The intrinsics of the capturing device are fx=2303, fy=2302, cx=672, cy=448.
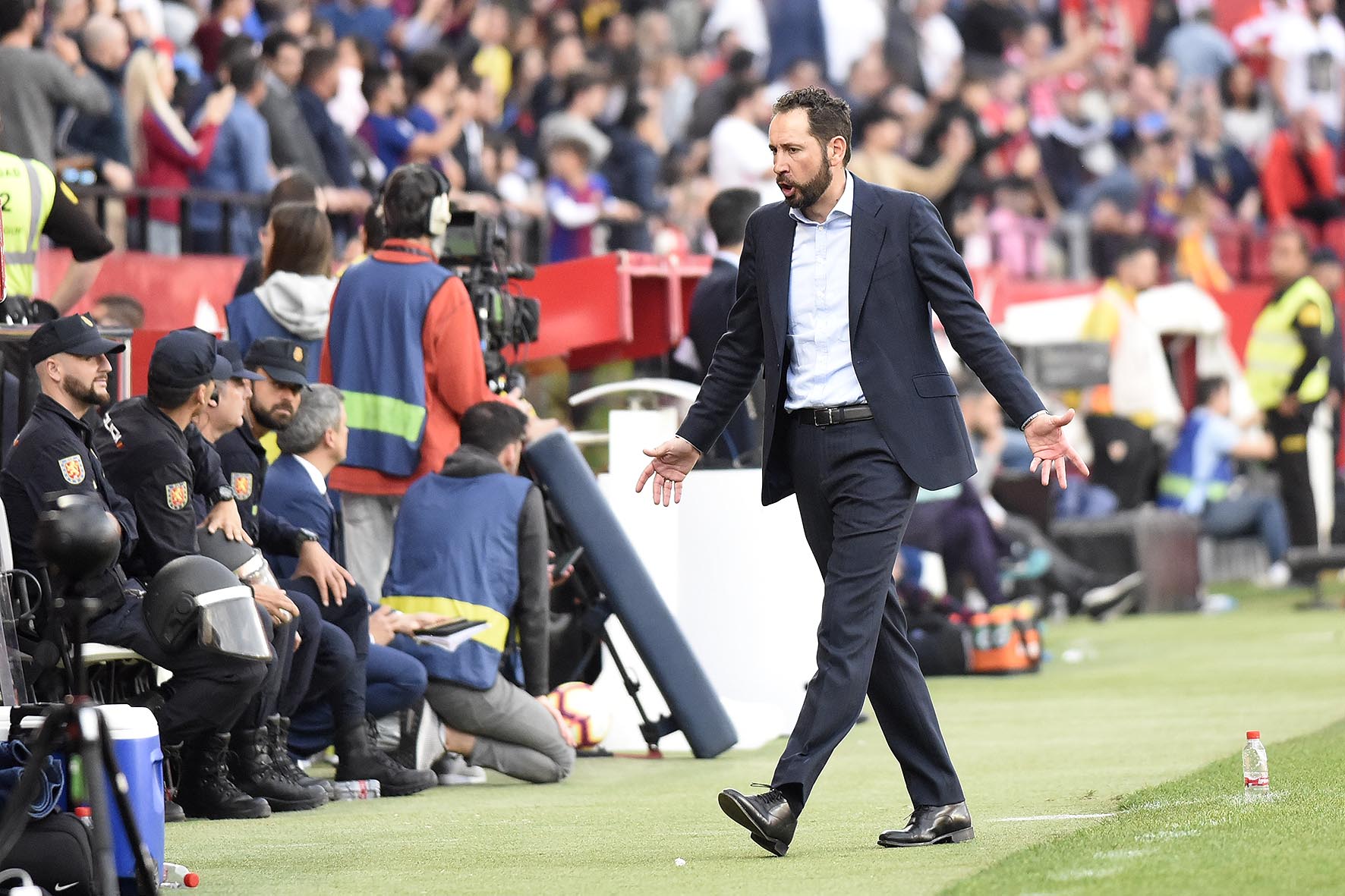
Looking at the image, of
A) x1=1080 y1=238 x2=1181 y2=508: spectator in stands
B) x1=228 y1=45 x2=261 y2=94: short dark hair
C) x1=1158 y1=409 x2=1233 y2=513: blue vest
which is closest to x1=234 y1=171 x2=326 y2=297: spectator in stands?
x1=228 y1=45 x2=261 y2=94: short dark hair

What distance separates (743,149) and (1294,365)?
15.9 ft

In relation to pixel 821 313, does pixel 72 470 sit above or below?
below

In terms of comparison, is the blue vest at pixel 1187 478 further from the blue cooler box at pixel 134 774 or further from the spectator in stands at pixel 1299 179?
the blue cooler box at pixel 134 774

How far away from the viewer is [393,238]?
927 cm

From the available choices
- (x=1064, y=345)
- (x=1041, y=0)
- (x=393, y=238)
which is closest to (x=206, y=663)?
(x=393, y=238)

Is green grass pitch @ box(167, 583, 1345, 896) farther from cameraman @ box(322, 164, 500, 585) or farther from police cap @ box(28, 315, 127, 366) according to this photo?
police cap @ box(28, 315, 127, 366)

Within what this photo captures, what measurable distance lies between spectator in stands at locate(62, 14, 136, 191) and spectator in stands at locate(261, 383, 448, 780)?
4223 mm

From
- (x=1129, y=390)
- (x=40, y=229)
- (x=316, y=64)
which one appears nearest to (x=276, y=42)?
(x=316, y=64)

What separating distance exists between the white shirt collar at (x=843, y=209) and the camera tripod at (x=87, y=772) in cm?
223

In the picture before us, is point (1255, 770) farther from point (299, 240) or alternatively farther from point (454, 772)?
point (299, 240)

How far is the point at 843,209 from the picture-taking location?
20.6ft

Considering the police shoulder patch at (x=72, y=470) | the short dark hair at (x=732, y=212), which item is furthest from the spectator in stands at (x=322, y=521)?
the short dark hair at (x=732, y=212)

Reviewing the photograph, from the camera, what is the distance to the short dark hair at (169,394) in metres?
7.29

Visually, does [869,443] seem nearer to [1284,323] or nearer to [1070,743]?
[1070,743]
